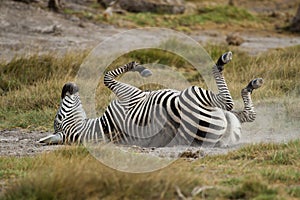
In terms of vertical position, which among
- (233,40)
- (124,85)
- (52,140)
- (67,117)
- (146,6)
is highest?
(146,6)

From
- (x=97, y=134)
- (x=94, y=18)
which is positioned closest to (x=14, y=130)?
(x=97, y=134)

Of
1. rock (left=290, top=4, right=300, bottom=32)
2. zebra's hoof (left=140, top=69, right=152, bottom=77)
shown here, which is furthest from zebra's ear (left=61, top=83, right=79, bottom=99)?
rock (left=290, top=4, right=300, bottom=32)

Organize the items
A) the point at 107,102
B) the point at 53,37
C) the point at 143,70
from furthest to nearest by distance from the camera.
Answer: the point at 53,37
the point at 107,102
the point at 143,70

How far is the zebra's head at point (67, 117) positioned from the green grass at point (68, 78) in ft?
4.07

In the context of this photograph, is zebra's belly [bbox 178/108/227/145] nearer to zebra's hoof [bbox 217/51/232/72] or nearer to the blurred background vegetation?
the blurred background vegetation

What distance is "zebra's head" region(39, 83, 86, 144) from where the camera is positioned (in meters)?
8.48

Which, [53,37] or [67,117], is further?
[53,37]

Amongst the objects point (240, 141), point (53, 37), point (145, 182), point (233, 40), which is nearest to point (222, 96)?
point (240, 141)

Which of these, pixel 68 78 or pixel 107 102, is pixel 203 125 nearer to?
pixel 107 102

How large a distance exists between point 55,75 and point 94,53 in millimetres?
1640

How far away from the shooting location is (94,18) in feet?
71.1

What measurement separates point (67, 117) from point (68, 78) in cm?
410

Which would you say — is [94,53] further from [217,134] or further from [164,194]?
[164,194]

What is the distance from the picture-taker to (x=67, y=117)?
8758 millimetres
